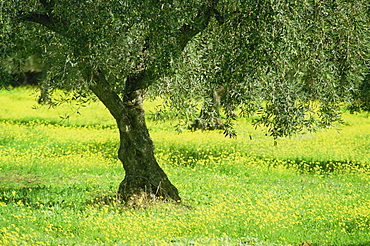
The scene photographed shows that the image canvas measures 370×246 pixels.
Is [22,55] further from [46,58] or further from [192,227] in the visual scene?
[192,227]

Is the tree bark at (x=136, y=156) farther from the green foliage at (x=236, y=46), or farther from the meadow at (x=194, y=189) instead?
the green foliage at (x=236, y=46)

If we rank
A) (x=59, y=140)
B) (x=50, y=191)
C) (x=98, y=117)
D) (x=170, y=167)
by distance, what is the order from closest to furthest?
1. (x=50, y=191)
2. (x=170, y=167)
3. (x=59, y=140)
4. (x=98, y=117)

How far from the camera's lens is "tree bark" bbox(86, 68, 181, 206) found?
1377 cm

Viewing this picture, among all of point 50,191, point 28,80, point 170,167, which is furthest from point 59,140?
point 28,80

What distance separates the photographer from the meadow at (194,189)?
11.3m

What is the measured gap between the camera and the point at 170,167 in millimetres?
20703

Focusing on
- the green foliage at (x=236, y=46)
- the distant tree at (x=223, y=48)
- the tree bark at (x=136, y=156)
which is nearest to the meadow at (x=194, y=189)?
the tree bark at (x=136, y=156)

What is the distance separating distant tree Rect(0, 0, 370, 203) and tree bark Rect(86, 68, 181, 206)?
0.36 feet

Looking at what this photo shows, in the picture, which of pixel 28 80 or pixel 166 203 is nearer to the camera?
pixel 166 203

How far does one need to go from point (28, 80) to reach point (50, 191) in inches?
1521

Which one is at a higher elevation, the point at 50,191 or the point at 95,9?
the point at 95,9

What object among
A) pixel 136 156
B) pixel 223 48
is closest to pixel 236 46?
pixel 223 48

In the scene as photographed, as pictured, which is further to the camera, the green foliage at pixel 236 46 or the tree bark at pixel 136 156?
the tree bark at pixel 136 156

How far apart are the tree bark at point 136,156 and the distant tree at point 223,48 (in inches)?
4.4
